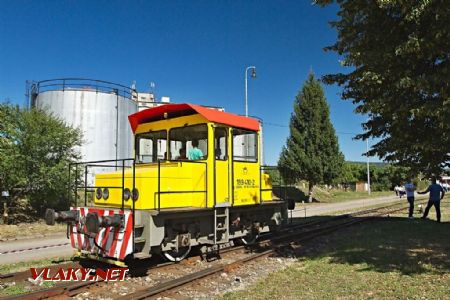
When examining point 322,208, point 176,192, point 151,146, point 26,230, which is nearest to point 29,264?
point 151,146

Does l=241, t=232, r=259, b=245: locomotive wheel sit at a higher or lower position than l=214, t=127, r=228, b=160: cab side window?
lower

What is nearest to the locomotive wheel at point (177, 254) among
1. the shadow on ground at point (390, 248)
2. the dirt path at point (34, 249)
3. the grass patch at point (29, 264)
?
the grass patch at point (29, 264)

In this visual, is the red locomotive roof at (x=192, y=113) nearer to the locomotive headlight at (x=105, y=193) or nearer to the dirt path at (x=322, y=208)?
the locomotive headlight at (x=105, y=193)

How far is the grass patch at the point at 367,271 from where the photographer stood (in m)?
6.29

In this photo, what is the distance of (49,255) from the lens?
970 cm

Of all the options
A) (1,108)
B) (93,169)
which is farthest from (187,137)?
(93,169)

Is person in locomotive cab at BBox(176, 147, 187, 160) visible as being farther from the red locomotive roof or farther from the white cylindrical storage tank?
the white cylindrical storage tank

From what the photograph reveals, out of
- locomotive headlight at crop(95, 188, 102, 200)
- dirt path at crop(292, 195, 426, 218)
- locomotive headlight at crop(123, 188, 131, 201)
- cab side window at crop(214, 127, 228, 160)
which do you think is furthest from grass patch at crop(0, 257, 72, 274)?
dirt path at crop(292, 195, 426, 218)

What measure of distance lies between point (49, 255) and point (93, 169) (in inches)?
406

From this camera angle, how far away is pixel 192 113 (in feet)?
28.3

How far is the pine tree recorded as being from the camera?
28.5m

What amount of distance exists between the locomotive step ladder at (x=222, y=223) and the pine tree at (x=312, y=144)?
1974 cm

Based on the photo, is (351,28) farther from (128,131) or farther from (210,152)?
(128,131)

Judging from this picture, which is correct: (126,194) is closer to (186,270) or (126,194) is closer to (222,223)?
(186,270)
